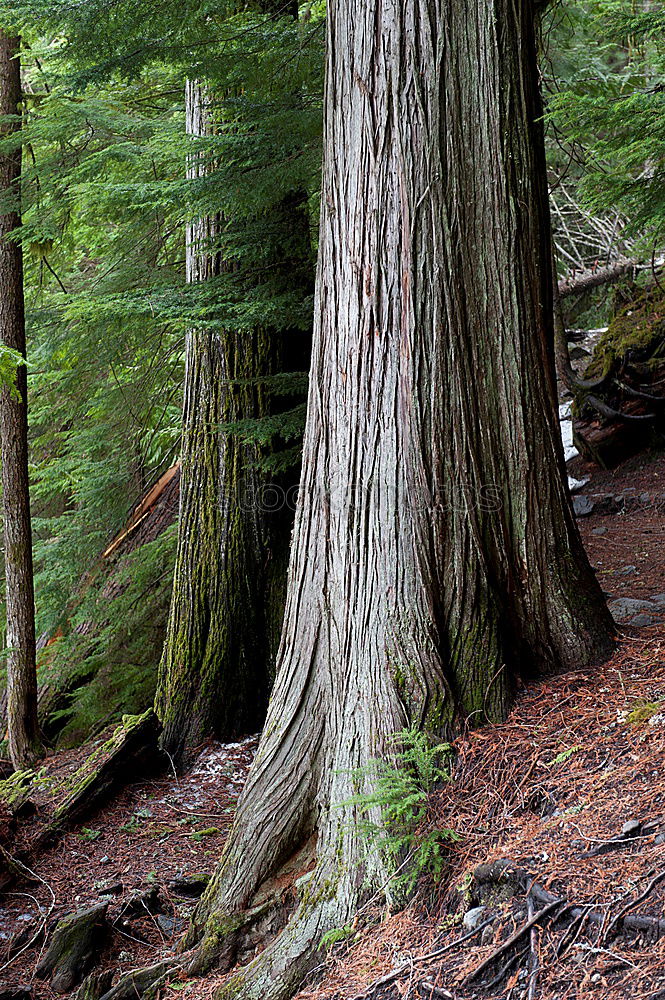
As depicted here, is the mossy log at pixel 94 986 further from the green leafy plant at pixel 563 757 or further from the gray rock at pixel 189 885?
the green leafy plant at pixel 563 757

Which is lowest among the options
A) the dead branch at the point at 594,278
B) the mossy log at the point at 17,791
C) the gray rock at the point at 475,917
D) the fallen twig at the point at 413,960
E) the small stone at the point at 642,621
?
the mossy log at the point at 17,791

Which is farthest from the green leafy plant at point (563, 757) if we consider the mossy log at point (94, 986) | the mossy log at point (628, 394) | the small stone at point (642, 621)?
the mossy log at point (628, 394)

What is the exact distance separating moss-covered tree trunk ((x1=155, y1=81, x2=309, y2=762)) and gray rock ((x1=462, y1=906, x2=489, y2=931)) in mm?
3815

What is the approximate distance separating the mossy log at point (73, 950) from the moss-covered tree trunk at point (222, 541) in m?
2.05

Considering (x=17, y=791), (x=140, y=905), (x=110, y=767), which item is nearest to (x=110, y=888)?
(x=140, y=905)

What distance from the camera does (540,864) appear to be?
2830 mm

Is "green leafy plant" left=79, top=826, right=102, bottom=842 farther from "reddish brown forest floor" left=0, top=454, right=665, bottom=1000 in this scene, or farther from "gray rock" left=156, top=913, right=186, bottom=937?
"gray rock" left=156, top=913, right=186, bottom=937

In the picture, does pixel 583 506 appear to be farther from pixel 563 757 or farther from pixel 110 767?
pixel 563 757

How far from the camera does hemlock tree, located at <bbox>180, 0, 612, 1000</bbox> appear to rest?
142 inches

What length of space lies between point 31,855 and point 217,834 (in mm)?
1189

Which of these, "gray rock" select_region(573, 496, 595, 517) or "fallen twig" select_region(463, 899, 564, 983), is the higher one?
"gray rock" select_region(573, 496, 595, 517)

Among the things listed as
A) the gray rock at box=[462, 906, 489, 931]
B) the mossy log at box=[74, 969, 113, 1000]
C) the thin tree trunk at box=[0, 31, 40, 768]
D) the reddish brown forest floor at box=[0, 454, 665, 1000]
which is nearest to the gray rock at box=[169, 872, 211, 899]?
the reddish brown forest floor at box=[0, 454, 665, 1000]

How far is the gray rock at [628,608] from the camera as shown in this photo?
4617 millimetres

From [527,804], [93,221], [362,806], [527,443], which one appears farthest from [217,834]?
[93,221]
